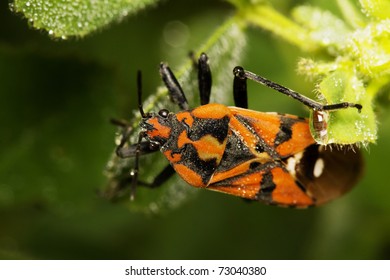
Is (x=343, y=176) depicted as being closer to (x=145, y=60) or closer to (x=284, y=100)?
(x=284, y=100)

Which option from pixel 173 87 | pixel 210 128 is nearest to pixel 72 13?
pixel 173 87

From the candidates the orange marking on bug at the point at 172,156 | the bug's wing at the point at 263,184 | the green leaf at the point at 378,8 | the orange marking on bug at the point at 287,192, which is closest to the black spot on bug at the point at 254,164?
the bug's wing at the point at 263,184

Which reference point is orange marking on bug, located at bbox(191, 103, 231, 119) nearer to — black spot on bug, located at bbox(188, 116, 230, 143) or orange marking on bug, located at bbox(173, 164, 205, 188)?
black spot on bug, located at bbox(188, 116, 230, 143)

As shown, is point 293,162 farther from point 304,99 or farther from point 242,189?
point 304,99

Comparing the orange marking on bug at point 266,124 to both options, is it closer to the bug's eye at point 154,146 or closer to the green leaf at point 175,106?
the green leaf at point 175,106

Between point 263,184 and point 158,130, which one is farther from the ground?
point 158,130

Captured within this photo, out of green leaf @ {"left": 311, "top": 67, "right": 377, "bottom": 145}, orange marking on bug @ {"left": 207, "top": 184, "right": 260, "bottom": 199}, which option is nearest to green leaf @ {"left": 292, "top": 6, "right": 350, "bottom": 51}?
green leaf @ {"left": 311, "top": 67, "right": 377, "bottom": 145}

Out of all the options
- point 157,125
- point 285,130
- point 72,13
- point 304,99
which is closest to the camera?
point 72,13
